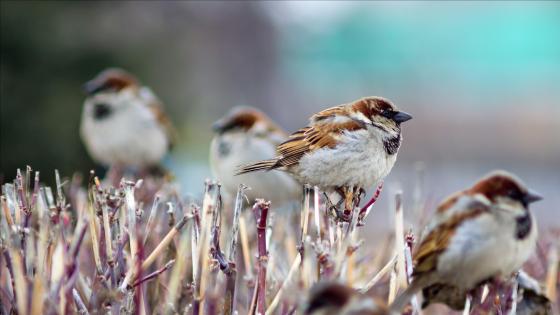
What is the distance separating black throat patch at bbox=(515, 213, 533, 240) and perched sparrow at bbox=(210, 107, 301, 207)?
302 centimetres

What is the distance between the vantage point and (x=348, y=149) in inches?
111

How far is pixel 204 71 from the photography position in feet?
34.6

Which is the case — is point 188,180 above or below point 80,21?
below

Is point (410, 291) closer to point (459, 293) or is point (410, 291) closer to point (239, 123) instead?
point (459, 293)

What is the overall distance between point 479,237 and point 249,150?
3.03 metres

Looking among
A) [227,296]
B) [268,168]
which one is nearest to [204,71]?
[268,168]

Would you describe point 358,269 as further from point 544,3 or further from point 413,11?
point 413,11

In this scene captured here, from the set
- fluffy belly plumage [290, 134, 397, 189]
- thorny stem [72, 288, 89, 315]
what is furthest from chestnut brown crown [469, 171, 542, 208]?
thorny stem [72, 288, 89, 315]

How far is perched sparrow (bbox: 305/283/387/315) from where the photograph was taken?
165 cm

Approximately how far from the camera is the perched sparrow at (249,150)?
480cm

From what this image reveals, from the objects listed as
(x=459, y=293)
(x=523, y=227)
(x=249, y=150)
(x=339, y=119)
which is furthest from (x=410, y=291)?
(x=249, y=150)

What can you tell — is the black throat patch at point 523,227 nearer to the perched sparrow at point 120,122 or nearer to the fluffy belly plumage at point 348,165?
the fluffy belly plumage at point 348,165

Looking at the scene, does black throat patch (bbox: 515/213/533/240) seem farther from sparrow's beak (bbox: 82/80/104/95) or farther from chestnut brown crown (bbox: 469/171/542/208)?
sparrow's beak (bbox: 82/80/104/95)

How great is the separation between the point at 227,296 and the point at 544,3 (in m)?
26.4
